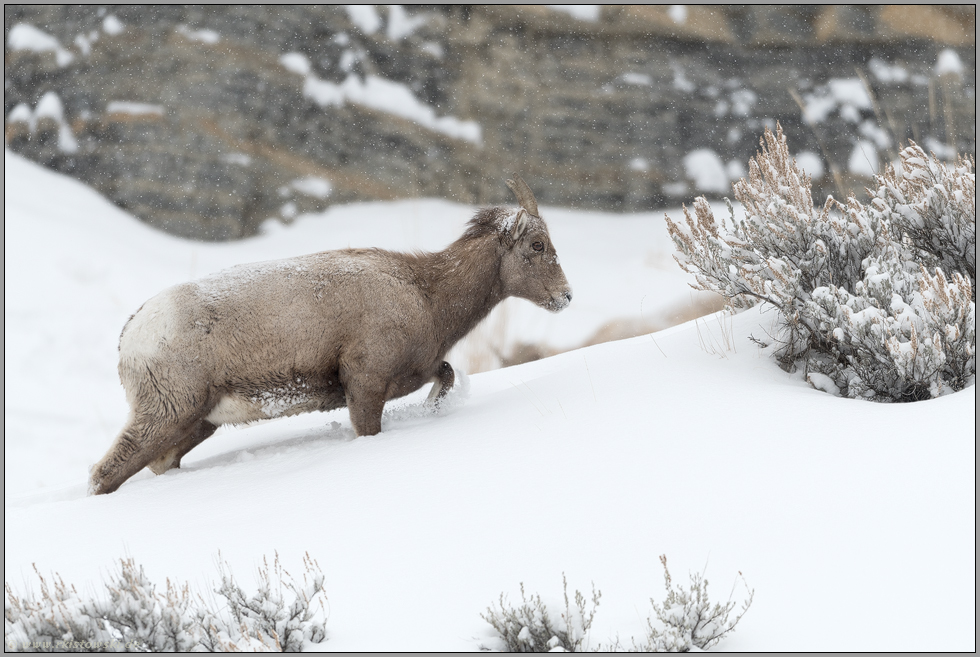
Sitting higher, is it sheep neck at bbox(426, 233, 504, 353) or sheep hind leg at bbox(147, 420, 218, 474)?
sheep neck at bbox(426, 233, 504, 353)

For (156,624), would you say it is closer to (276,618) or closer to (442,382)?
(276,618)

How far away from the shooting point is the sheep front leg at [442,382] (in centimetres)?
453

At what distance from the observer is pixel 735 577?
7.18ft

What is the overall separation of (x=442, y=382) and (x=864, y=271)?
2427 mm

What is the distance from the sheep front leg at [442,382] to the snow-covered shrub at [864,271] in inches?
62.7

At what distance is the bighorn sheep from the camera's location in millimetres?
3934

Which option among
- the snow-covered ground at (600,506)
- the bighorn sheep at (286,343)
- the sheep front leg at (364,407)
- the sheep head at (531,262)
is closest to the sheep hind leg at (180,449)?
the bighorn sheep at (286,343)

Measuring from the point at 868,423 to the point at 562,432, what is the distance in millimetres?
1234

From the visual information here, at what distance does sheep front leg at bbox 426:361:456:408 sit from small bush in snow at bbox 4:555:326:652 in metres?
2.32

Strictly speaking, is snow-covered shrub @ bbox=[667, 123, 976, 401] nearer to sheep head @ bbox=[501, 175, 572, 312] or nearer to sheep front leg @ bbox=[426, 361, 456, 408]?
sheep head @ bbox=[501, 175, 572, 312]

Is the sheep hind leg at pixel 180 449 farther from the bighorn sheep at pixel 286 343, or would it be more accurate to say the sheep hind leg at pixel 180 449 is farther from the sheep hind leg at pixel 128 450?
the sheep hind leg at pixel 128 450

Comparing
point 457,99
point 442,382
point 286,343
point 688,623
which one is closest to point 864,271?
point 442,382

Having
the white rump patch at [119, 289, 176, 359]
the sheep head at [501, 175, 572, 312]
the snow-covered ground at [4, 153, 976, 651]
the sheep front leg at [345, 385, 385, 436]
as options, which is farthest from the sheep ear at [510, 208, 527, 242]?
the white rump patch at [119, 289, 176, 359]

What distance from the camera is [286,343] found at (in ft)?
13.3
